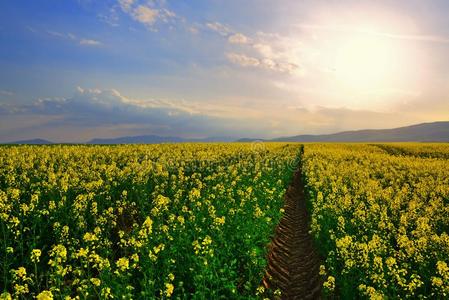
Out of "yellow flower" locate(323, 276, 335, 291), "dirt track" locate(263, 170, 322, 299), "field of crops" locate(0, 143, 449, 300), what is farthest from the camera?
"dirt track" locate(263, 170, 322, 299)

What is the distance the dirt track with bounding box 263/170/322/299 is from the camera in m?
10.1

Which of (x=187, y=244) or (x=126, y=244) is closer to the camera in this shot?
(x=126, y=244)

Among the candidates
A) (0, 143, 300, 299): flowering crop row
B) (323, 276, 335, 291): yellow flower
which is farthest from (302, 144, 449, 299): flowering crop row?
(0, 143, 300, 299): flowering crop row

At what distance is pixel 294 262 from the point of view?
1229cm

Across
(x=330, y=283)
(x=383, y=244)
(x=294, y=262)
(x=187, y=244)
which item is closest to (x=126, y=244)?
(x=187, y=244)

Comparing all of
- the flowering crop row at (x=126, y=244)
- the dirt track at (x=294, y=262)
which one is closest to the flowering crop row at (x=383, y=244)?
the dirt track at (x=294, y=262)

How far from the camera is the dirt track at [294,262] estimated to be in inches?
397

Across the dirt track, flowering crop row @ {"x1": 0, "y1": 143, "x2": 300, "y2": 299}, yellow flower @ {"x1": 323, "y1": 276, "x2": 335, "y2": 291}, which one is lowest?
the dirt track

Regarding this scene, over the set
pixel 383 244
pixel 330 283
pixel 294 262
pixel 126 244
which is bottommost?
pixel 294 262

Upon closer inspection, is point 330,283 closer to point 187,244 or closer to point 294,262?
point 187,244

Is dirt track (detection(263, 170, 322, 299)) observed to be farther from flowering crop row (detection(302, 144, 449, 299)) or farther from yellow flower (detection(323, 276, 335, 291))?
yellow flower (detection(323, 276, 335, 291))

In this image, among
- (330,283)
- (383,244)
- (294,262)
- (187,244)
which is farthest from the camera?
(294,262)

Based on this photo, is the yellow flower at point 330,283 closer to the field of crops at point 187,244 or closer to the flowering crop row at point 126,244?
the field of crops at point 187,244

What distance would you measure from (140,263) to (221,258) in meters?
2.05
